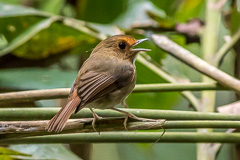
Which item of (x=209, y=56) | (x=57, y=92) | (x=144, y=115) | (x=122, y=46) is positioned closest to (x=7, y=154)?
(x=57, y=92)

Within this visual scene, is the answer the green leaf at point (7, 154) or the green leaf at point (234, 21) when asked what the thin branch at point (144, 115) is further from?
the green leaf at point (234, 21)

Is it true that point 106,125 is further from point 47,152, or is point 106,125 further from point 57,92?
point 47,152

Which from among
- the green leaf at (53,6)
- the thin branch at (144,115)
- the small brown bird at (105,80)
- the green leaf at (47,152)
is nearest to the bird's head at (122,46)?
the small brown bird at (105,80)

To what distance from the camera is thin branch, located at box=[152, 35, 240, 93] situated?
1.61 metres

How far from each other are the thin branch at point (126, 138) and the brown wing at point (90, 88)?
0.07 metres

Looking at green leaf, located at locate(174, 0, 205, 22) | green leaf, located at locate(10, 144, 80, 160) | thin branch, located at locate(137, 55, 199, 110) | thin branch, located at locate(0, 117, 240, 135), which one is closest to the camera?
thin branch, located at locate(0, 117, 240, 135)

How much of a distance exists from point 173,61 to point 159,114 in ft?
4.26

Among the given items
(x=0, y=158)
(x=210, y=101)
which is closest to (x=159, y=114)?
(x=0, y=158)

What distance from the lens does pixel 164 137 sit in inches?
56.3

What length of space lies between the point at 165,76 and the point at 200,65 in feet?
1.76

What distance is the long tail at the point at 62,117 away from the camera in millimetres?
1300

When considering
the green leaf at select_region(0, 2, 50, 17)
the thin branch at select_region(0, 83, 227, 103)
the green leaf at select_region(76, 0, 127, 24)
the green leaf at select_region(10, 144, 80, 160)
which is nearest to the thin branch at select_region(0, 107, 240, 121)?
the thin branch at select_region(0, 83, 227, 103)

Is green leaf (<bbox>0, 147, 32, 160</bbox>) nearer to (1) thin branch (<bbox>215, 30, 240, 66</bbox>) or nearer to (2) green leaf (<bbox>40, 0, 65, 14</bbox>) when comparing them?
(1) thin branch (<bbox>215, 30, 240, 66</bbox>)

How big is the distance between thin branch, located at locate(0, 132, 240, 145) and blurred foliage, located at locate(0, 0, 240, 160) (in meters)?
0.73
